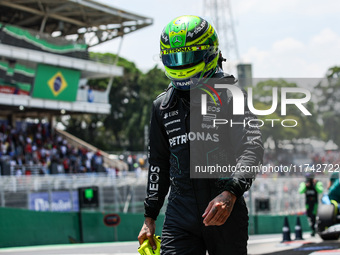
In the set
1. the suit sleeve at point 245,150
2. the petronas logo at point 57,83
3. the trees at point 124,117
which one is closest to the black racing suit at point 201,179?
the suit sleeve at point 245,150

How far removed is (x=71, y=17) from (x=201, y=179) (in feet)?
137

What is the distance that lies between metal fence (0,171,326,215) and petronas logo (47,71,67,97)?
16769 mm

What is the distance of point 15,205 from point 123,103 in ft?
147

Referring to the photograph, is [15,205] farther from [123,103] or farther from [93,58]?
[123,103]

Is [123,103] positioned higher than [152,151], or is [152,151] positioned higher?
[123,103]

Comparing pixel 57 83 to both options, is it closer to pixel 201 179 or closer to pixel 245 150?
pixel 201 179

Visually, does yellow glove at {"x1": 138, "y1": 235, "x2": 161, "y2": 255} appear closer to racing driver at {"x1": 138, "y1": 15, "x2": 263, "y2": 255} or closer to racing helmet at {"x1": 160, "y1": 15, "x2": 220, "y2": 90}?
racing driver at {"x1": 138, "y1": 15, "x2": 263, "y2": 255}

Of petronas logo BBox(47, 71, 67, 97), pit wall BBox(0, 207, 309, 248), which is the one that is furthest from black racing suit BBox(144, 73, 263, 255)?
petronas logo BBox(47, 71, 67, 97)

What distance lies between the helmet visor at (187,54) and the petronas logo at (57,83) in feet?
116

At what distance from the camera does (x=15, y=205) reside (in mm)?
18094

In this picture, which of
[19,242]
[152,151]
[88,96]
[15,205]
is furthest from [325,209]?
[88,96]

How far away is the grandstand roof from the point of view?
130 ft

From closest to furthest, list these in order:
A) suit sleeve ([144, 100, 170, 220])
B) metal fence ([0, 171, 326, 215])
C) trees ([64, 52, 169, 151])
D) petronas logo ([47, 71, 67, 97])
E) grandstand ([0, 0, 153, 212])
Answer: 1. suit sleeve ([144, 100, 170, 220])
2. metal fence ([0, 171, 326, 215])
3. grandstand ([0, 0, 153, 212])
4. petronas logo ([47, 71, 67, 97])
5. trees ([64, 52, 169, 151])

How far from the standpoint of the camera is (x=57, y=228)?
1527 cm
